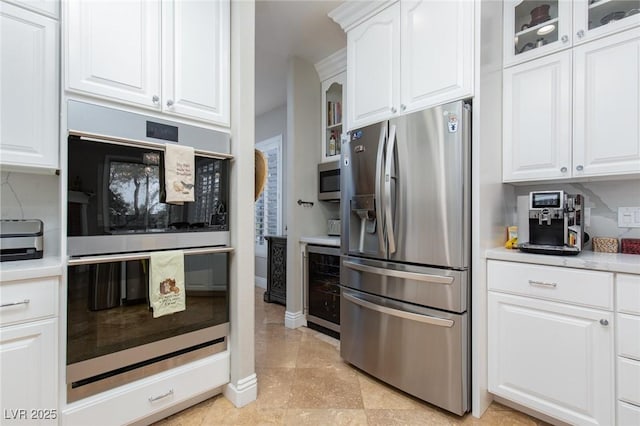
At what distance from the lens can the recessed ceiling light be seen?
180 centimetres

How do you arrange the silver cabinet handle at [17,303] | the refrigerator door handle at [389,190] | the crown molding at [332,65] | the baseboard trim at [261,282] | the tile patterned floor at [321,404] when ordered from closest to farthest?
the silver cabinet handle at [17,303], the tile patterned floor at [321,404], the refrigerator door handle at [389,190], the crown molding at [332,65], the baseboard trim at [261,282]

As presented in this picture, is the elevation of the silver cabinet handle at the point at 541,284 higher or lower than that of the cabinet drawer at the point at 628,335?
higher

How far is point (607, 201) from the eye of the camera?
1.82 m

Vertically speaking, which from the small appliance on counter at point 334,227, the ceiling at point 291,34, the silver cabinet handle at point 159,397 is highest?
the ceiling at point 291,34

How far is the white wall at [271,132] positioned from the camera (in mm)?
4328

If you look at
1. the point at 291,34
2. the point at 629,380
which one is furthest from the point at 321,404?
the point at 291,34

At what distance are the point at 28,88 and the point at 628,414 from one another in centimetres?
306

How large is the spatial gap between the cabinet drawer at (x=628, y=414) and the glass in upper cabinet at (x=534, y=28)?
1913 mm

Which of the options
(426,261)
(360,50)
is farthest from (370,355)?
(360,50)

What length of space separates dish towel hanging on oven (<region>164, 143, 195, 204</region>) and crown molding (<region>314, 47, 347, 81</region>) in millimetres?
2034

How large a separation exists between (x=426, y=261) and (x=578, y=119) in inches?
47.7

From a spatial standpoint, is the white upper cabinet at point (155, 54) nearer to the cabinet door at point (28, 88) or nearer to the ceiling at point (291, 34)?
the cabinet door at point (28, 88)

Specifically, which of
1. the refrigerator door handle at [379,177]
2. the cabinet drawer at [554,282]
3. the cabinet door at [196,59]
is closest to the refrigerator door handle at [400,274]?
the refrigerator door handle at [379,177]

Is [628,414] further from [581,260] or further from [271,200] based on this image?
[271,200]
